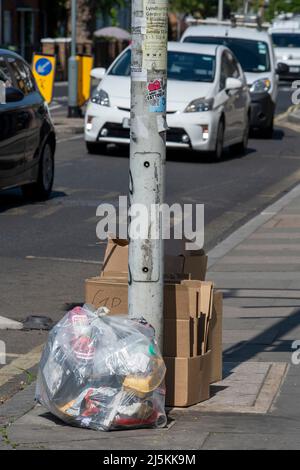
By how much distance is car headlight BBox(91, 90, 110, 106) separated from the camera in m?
19.3

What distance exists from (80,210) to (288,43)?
3415 centimetres

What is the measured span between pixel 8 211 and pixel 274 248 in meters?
3.34

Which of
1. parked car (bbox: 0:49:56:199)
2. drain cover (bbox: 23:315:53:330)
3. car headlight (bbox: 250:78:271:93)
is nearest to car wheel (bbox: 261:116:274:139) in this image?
car headlight (bbox: 250:78:271:93)

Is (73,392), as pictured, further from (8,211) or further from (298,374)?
(8,211)

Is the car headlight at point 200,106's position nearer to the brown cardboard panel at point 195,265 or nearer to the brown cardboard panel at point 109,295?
the brown cardboard panel at point 195,265

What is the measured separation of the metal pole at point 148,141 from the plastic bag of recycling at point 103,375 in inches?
12.0

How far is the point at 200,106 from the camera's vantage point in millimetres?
19359

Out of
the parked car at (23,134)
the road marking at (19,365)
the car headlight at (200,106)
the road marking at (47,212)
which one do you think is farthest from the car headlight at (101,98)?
the road marking at (19,365)

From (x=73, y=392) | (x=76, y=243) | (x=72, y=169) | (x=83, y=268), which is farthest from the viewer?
(x=72, y=169)

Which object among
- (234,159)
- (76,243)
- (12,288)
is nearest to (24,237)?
(76,243)

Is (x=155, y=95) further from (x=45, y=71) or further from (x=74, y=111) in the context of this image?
(x=74, y=111)

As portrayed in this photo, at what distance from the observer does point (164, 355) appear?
6.64 meters

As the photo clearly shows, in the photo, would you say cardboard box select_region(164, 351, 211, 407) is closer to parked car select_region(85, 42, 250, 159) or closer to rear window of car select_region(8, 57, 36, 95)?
rear window of car select_region(8, 57, 36, 95)

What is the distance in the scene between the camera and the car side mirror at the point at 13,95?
13883mm
